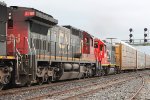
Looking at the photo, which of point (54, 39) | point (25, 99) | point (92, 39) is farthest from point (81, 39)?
point (25, 99)

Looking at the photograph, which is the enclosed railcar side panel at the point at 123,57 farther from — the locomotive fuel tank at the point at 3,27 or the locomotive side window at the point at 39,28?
the locomotive fuel tank at the point at 3,27

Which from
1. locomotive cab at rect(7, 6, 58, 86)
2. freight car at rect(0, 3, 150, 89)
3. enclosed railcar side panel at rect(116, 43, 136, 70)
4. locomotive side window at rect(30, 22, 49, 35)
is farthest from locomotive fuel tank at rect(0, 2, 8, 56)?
enclosed railcar side panel at rect(116, 43, 136, 70)

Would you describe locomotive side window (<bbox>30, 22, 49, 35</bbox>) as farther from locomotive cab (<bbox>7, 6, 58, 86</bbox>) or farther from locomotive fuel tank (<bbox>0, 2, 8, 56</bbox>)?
locomotive fuel tank (<bbox>0, 2, 8, 56</bbox>)

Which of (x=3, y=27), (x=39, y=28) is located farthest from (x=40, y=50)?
(x=3, y=27)

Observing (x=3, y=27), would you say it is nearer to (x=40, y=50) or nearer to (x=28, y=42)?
(x=28, y=42)

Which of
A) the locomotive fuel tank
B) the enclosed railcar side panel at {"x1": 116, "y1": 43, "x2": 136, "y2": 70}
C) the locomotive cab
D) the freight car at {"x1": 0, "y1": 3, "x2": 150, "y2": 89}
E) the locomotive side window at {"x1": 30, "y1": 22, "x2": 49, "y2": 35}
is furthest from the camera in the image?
the enclosed railcar side panel at {"x1": 116, "y1": 43, "x2": 136, "y2": 70}

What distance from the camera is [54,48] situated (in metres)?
17.4

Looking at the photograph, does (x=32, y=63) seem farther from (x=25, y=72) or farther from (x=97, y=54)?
(x=97, y=54)

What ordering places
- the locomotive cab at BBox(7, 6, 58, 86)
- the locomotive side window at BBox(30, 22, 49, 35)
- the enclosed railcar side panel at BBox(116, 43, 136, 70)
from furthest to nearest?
1. the enclosed railcar side panel at BBox(116, 43, 136, 70)
2. the locomotive side window at BBox(30, 22, 49, 35)
3. the locomotive cab at BBox(7, 6, 58, 86)

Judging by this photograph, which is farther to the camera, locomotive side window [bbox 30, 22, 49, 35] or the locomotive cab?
locomotive side window [bbox 30, 22, 49, 35]

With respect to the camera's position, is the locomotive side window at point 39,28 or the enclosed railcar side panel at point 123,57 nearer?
the locomotive side window at point 39,28

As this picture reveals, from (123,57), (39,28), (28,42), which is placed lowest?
(123,57)

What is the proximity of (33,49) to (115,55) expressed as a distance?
18782 millimetres

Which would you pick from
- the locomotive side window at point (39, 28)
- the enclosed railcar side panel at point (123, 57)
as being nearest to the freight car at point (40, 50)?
the locomotive side window at point (39, 28)
